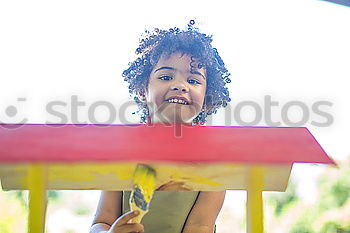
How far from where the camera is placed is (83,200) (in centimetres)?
598

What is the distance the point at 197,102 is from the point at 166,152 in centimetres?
68

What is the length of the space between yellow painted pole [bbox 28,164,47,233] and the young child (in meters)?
0.45

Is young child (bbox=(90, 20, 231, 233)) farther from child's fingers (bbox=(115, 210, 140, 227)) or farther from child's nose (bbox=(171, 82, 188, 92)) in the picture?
child's fingers (bbox=(115, 210, 140, 227))

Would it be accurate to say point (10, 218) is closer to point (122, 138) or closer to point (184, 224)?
point (184, 224)

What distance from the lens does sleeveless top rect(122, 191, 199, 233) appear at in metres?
1.10

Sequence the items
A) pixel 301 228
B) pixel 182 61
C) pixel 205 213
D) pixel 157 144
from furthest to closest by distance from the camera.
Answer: pixel 301 228, pixel 182 61, pixel 205 213, pixel 157 144

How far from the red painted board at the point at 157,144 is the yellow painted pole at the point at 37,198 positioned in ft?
0.17

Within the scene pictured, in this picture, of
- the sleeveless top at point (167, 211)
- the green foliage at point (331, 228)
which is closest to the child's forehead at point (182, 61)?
the sleeveless top at point (167, 211)

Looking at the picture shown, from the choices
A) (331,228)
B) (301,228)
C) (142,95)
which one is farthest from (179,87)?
(301,228)

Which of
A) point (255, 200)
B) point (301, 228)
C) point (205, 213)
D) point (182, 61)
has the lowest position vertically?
point (301, 228)

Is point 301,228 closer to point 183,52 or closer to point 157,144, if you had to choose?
point 183,52

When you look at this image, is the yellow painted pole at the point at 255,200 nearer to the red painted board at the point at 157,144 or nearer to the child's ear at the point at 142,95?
the red painted board at the point at 157,144

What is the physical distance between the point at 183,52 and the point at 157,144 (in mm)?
742

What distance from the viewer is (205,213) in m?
1.10
